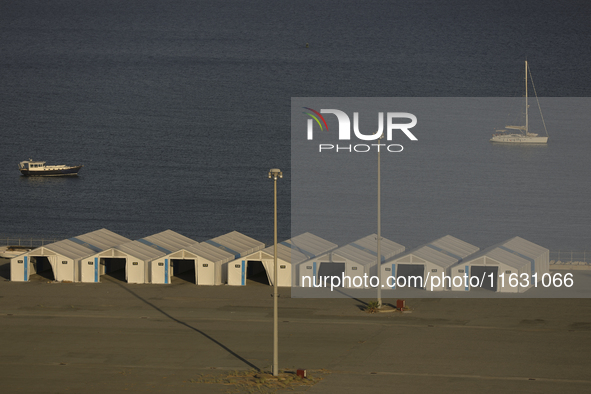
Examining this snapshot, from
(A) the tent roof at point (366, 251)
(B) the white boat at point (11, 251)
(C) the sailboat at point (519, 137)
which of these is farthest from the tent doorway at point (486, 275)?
(C) the sailboat at point (519, 137)

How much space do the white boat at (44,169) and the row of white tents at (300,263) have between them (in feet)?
268

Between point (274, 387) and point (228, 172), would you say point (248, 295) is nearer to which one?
point (274, 387)

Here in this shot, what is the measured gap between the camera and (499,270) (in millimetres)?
50500

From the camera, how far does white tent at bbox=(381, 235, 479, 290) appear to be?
2014 inches

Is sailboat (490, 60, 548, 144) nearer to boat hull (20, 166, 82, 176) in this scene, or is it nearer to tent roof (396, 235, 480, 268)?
boat hull (20, 166, 82, 176)

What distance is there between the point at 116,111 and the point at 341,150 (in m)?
52.5

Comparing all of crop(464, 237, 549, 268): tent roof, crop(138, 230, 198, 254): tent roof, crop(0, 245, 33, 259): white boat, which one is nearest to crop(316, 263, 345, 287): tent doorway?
crop(464, 237, 549, 268): tent roof

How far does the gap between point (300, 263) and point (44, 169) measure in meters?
93.6

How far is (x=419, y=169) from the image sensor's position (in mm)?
136625

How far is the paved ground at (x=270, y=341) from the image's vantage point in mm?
33719

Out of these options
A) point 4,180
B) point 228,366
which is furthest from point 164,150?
point 228,366

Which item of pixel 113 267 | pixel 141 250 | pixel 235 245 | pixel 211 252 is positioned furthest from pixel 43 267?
pixel 235 245

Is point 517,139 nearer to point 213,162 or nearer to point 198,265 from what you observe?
point 213,162

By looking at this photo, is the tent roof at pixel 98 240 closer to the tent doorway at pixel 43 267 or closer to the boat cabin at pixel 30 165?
the tent doorway at pixel 43 267
